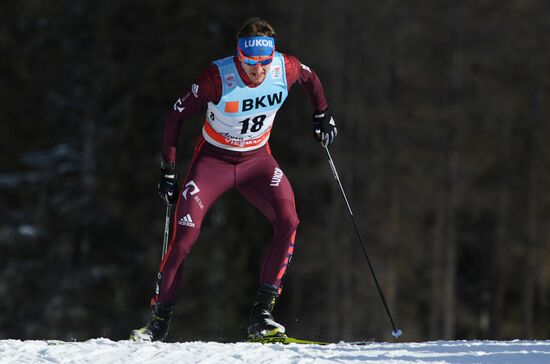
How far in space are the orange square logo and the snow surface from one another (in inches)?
56.8

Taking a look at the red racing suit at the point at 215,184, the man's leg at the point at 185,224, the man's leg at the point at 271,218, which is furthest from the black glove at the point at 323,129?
the man's leg at the point at 185,224

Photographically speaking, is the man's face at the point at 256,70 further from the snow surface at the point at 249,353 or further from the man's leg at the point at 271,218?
the snow surface at the point at 249,353

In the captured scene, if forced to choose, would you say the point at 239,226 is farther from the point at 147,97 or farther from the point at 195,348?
the point at 195,348

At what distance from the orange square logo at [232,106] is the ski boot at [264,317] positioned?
1197 mm

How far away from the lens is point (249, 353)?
6164 millimetres

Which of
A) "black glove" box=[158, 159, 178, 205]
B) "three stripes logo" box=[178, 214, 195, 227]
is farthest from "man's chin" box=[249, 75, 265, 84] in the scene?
"three stripes logo" box=[178, 214, 195, 227]

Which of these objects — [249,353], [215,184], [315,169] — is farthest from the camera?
[315,169]

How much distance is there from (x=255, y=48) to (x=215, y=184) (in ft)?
3.02

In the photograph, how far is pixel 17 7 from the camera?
92.7 feet

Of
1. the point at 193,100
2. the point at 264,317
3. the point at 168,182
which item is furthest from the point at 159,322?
the point at 193,100

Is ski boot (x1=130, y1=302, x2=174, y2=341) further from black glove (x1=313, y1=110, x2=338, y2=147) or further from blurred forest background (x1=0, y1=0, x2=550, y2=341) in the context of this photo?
blurred forest background (x1=0, y1=0, x2=550, y2=341)

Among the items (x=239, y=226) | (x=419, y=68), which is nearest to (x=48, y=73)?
(x=239, y=226)

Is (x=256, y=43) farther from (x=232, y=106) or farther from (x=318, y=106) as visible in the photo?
(x=318, y=106)

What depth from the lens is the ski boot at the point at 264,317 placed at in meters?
7.06
